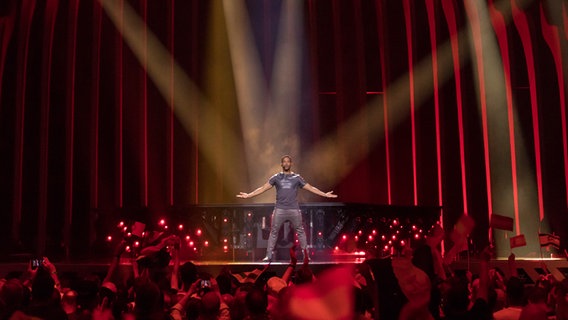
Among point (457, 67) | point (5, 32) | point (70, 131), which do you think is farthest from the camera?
A: point (457, 67)

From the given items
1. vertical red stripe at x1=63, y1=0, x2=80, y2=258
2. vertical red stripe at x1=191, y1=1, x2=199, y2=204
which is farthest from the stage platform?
vertical red stripe at x1=191, y1=1, x2=199, y2=204

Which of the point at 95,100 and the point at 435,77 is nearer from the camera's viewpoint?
the point at 95,100

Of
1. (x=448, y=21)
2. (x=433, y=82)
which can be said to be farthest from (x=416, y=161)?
(x=448, y=21)

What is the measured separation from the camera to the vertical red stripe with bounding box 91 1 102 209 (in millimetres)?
17297

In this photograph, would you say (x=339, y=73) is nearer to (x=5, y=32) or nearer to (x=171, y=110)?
(x=171, y=110)

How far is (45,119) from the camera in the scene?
17.3m

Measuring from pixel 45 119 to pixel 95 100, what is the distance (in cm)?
131

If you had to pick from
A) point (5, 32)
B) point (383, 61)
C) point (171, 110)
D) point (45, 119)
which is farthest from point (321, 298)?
point (5, 32)

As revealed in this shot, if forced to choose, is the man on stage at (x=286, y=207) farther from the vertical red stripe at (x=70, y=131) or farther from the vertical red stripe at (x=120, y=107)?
the vertical red stripe at (x=70, y=131)

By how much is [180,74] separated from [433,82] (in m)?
6.68

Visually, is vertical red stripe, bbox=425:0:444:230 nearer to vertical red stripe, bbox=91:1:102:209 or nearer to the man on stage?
the man on stage

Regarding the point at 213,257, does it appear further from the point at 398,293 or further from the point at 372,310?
the point at 398,293

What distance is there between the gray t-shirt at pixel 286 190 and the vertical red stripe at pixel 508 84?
7.37m

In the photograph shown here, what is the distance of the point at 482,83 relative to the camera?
18000mm
